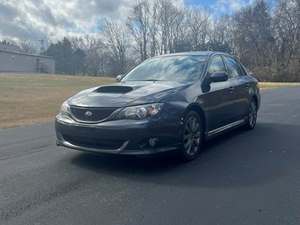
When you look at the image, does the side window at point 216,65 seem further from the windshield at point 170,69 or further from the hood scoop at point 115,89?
the hood scoop at point 115,89

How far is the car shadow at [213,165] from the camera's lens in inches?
180

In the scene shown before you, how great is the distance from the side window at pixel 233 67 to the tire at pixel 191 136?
2043 millimetres

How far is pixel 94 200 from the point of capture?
388 centimetres

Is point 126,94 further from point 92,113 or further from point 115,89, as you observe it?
point 92,113

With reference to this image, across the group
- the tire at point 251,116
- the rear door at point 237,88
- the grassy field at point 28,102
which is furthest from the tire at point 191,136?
the grassy field at point 28,102

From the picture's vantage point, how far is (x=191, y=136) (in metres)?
5.45

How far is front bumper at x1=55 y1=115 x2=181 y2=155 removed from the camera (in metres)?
4.68

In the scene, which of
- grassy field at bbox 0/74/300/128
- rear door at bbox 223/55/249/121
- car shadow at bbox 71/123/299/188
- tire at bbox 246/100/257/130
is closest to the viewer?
car shadow at bbox 71/123/299/188

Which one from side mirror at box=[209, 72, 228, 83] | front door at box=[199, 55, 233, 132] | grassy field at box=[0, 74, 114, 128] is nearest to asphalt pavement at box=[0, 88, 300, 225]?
front door at box=[199, 55, 233, 132]

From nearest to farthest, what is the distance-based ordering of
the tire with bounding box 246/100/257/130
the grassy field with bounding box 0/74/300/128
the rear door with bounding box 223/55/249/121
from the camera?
the rear door with bounding box 223/55/249/121, the tire with bounding box 246/100/257/130, the grassy field with bounding box 0/74/300/128

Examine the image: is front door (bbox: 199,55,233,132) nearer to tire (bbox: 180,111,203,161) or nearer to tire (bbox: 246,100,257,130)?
tire (bbox: 180,111,203,161)

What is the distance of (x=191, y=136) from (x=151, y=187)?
1406mm

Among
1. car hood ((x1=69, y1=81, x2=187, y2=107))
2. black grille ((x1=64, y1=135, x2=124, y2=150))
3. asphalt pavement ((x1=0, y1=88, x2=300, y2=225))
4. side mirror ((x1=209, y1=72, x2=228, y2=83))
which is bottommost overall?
asphalt pavement ((x1=0, y1=88, x2=300, y2=225))

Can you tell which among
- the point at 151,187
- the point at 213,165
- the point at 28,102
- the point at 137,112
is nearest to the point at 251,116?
the point at 213,165
